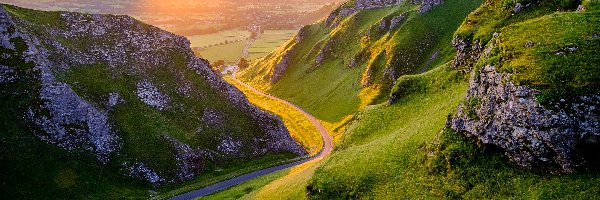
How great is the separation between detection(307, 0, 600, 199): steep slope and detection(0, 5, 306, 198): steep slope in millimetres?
46117

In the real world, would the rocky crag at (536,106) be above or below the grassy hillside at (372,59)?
above

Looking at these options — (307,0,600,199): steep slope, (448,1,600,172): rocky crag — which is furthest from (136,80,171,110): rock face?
(448,1,600,172): rocky crag

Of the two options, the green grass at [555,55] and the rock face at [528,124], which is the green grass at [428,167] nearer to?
the rock face at [528,124]

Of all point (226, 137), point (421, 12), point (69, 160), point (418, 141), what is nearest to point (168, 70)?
point (226, 137)

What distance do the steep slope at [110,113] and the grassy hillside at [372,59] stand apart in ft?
139

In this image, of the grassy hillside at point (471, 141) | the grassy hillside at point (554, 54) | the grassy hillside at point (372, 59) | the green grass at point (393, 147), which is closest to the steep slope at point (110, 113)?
the grassy hillside at point (471, 141)

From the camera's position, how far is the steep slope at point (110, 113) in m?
79.1

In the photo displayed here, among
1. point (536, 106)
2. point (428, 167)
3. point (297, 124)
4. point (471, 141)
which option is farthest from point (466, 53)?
point (297, 124)

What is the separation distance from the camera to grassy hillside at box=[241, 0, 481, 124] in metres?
151

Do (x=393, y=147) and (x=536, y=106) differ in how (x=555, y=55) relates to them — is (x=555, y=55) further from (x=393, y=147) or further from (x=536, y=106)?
(x=393, y=147)

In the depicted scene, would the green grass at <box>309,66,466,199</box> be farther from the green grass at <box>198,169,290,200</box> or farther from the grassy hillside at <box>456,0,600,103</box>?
the green grass at <box>198,169,290,200</box>

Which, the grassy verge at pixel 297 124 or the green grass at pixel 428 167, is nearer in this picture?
the green grass at pixel 428 167

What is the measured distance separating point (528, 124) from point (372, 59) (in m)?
126

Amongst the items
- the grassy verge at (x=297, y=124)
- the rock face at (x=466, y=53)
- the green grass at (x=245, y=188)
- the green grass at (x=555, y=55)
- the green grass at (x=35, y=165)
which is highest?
the green grass at (x=555, y=55)
